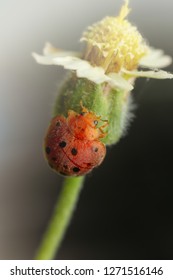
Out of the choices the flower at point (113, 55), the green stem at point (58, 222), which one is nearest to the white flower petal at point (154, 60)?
the flower at point (113, 55)

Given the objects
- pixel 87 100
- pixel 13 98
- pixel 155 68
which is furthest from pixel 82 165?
pixel 13 98

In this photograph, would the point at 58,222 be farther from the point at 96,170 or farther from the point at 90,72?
the point at 96,170

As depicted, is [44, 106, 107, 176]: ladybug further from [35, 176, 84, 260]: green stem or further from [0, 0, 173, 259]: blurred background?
[0, 0, 173, 259]: blurred background

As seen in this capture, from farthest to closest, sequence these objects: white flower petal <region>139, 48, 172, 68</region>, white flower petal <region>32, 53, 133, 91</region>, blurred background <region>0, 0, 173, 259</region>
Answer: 1. blurred background <region>0, 0, 173, 259</region>
2. white flower petal <region>139, 48, 172, 68</region>
3. white flower petal <region>32, 53, 133, 91</region>


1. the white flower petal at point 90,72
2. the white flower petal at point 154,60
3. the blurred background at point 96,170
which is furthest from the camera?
the blurred background at point 96,170

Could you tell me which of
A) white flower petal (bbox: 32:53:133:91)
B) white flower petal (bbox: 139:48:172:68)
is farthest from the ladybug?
white flower petal (bbox: 139:48:172:68)

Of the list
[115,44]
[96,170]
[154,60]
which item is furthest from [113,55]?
[96,170]

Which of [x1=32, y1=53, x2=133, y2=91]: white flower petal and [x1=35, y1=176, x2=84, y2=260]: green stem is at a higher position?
[x1=32, y1=53, x2=133, y2=91]: white flower petal

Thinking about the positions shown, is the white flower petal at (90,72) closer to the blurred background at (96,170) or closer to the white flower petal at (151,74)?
the white flower petal at (151,74)

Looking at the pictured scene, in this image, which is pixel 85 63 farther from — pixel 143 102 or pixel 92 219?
pixel 143 102
